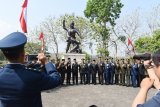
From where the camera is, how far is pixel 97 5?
45000 mm

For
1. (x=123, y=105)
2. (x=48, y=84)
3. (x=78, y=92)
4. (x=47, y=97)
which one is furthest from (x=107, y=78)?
(x=48, y=84)

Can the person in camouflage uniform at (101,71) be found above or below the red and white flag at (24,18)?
below

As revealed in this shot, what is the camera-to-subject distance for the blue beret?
3.32 metres

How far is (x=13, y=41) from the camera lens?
336cm

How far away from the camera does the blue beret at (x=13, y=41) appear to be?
3.32 m

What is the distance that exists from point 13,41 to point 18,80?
330mm

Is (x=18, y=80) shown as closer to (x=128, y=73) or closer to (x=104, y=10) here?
(x=128, y=73)

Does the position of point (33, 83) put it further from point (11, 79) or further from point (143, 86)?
point (143, 86)

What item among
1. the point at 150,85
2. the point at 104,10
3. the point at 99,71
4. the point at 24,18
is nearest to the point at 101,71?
the point at 99,71

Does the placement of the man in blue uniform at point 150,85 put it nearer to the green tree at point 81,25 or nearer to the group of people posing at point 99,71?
the group of people posing at point 99,71

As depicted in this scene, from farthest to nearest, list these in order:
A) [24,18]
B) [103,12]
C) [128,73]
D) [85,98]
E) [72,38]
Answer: [103,12] < [72,38] < [128,73] < [85,98] < [24,18]

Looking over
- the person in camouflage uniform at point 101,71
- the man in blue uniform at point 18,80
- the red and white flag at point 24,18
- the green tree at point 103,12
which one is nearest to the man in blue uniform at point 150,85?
the man in blue uniform at point 18,80

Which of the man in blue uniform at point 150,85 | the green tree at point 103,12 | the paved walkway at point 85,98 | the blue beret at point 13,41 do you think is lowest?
the paved walkway at point 85,98

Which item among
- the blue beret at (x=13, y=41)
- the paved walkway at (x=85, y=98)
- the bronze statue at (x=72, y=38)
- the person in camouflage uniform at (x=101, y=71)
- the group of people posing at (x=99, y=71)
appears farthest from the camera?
the bronze statue at (x=72, y=38)
